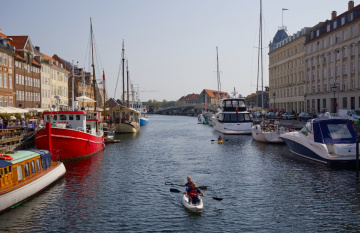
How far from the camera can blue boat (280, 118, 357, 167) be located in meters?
27.5

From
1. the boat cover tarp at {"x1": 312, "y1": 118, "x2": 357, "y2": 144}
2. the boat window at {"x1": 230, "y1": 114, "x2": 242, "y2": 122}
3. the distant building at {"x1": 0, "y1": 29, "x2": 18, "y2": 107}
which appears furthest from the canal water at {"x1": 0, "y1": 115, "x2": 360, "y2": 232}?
the distant building at {"x1": 0, "y1": 29, "x2": 18, "y2": 107}

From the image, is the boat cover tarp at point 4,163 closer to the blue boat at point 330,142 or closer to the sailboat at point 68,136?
the sailboat at point 68,136

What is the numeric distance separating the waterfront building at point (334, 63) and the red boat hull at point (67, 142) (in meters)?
39.6

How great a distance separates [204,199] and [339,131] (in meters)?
15.1

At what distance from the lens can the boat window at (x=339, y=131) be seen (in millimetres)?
29263

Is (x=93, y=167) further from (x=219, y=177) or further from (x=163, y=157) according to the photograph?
(x=219, y=177)

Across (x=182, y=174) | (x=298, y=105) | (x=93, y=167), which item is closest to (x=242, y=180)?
(x=182, y=174)

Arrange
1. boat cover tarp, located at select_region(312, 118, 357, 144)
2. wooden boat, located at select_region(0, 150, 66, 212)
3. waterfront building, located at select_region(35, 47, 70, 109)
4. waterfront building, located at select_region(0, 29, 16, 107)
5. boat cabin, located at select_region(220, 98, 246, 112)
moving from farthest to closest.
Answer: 1. waterfront building, located at select_region(35, 47, 70, 109)
2. boat cabin, located at select_region(220, 98, 246, 112)
3. waterfront building, located at select_region(0, 29, 16, 107)
4. boat cover tarp, located at select_region(312, 118, 357, 144)
5. wooden boat, located at select_region(0, 150, 66, 212)

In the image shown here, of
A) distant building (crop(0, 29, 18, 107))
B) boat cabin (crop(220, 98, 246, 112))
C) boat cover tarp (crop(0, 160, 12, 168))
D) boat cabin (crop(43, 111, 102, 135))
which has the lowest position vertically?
boat cover tarp (crop(0, 160, 12, 168))

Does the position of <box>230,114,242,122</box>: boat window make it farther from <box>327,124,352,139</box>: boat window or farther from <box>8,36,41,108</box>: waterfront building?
<box>8,36,41,108</box>: waterfront building

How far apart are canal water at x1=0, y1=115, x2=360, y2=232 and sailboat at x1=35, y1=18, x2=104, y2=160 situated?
1.42m

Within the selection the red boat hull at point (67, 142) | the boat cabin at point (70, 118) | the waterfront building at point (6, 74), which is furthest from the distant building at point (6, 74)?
the red boat hull at point (67, 142)

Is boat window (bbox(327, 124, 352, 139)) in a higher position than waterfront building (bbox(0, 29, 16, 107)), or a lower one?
lower

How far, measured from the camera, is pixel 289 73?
10025 cm
